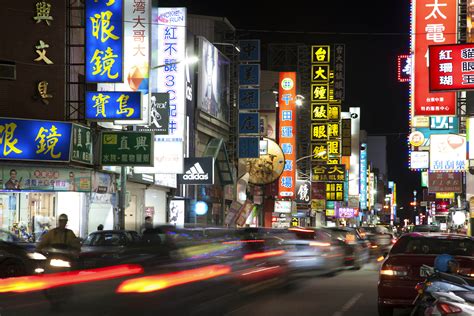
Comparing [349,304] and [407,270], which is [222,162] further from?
[407,270]

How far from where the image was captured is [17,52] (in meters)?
24.0

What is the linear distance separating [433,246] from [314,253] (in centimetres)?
545

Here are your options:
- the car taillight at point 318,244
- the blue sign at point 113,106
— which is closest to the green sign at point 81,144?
the blue sign at point 113,106

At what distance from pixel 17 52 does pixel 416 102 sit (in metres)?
15.1

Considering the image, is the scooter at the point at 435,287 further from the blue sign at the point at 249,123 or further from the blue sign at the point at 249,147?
Result: the blue sign at the point at 249,123

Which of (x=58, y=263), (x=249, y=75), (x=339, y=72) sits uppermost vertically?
(x=339, y=72)

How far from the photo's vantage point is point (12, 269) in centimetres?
1684

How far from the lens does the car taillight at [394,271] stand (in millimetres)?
11688

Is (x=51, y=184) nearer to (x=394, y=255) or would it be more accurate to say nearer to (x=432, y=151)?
(x=394, y=255)

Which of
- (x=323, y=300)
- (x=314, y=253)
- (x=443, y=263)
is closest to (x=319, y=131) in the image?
(x=314, y=253)

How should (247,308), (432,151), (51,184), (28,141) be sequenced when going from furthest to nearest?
(432,151) < (51,184) < (28,141) < (247,308)

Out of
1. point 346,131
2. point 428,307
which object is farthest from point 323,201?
point 428,307

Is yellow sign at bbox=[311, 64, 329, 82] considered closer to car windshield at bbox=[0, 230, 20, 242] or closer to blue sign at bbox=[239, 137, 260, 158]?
blue sign at bbox=[239, 137, 260, 158]

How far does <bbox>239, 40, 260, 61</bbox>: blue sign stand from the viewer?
42853mm
